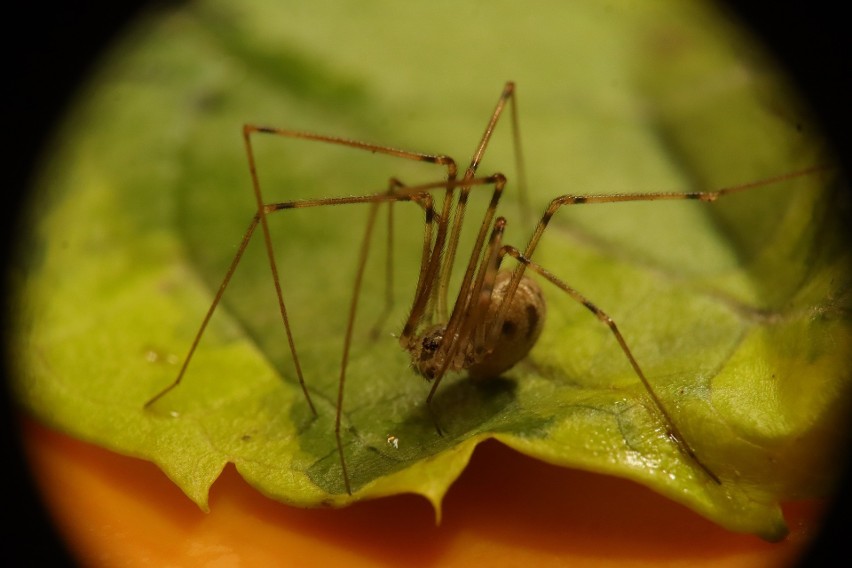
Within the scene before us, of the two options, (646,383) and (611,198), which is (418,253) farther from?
(646,383)

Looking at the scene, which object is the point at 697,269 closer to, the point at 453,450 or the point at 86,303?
the point at 453,450

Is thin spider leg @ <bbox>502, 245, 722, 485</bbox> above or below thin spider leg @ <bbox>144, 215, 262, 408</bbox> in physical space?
above

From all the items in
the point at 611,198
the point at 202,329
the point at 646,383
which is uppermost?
the point at 611,198

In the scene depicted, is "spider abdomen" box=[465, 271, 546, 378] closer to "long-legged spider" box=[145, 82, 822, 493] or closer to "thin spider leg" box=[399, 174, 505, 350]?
"long-legged spider" box=[145, 82, 822, 493]

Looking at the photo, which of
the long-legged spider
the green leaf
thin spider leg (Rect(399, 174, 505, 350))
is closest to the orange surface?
the green leaf

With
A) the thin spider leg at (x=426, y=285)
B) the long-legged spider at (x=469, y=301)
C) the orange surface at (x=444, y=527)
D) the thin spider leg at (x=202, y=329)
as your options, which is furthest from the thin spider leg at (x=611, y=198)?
the thin spider leg at (x=202, y=329)

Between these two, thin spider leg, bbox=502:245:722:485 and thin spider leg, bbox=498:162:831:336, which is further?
thin spider leg, bbox=498:162:831:336

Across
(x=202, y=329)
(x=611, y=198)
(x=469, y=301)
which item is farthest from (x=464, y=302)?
(x=202, y=329)
